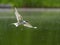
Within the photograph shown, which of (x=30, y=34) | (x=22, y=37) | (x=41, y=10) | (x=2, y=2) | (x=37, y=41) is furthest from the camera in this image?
(x=2, y=2)

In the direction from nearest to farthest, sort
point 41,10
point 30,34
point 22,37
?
point 22,37 → point 30,34 → point 41,10

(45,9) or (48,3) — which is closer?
(45,9)

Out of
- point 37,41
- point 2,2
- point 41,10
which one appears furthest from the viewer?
point 2,2

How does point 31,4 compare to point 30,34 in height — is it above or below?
below

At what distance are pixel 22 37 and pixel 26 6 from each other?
21.3m

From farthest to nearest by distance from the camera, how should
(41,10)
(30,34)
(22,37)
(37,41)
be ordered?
1. (41,10)
2. (30,34)
3. (22,37)
4. (37,41)

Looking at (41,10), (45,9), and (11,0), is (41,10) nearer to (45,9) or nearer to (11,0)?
(45,9)

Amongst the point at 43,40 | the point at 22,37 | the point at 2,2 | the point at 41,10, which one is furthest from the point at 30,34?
the point at 2,2

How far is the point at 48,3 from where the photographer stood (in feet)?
121

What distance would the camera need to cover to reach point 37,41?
43.4 feet

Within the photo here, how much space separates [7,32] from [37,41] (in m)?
2.81

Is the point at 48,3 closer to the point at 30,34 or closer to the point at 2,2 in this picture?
the point at 2,2

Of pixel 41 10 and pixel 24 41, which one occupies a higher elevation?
pixel 24 41

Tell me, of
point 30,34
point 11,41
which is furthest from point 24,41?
point 30,34
